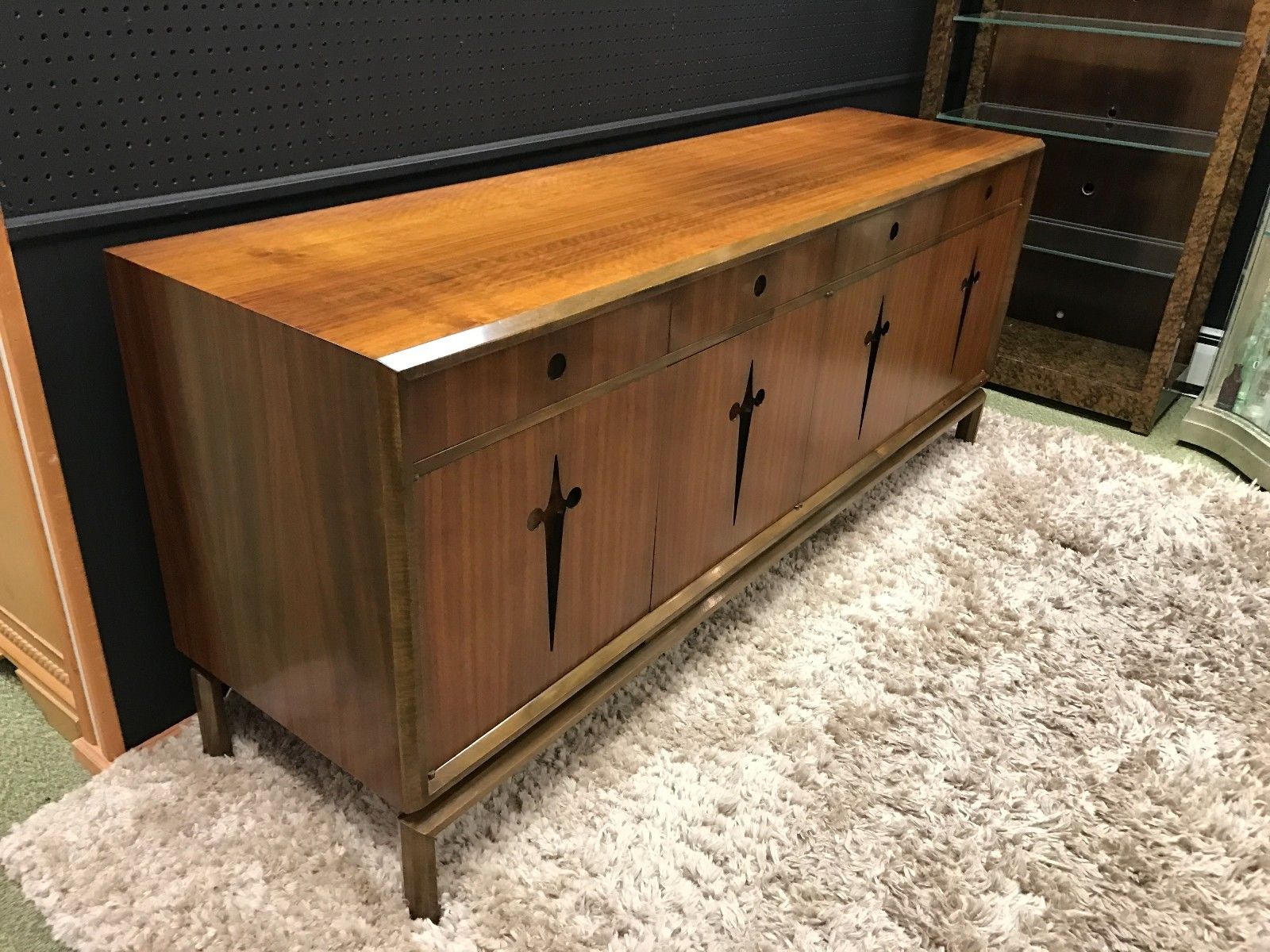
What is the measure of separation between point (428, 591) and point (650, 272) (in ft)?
1.63

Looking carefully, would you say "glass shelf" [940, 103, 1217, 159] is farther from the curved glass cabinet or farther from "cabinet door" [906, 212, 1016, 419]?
"cabinet door" [906, 212, 1016, 419]

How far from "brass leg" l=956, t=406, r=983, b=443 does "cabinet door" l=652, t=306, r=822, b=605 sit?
95 cm

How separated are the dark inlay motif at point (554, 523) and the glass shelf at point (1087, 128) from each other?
209 cm

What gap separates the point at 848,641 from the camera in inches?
73.2

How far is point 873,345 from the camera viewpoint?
6.40 ft

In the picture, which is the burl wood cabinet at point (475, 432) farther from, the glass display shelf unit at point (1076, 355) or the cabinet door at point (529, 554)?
the glass display shelf unit at point (1076, 355)

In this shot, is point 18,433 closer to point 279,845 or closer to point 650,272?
point 279,845

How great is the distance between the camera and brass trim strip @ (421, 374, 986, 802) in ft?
4.34

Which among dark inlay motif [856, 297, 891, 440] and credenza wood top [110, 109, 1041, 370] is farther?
dark inlay motif [856, 297, 891, 440]

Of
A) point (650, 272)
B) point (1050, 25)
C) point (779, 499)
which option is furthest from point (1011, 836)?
point (1050, 25)

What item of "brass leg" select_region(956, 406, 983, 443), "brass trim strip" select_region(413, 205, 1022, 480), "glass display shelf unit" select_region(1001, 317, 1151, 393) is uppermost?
"brass trim strip" select_region(413, 205, 1022, 480)

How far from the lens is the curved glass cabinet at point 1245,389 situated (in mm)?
2502

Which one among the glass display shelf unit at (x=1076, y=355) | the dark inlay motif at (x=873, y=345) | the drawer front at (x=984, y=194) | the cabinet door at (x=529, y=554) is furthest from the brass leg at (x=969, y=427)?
the cabinet door at (x=529, y=554)

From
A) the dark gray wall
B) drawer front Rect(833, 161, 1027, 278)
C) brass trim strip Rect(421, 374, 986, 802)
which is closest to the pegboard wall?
the dark gray wall
